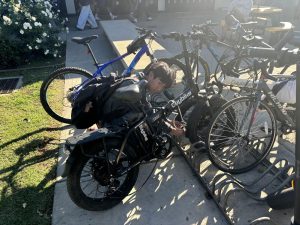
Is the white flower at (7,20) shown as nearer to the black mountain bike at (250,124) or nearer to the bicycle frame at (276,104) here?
the black mountain bike at (250,124)

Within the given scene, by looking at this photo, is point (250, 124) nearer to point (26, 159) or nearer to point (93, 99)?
point (93, 99)

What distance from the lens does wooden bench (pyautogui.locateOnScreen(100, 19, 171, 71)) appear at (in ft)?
20.1

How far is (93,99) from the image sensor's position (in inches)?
120

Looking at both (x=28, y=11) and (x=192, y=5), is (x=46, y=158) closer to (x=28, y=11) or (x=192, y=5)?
(x=28, y=11)

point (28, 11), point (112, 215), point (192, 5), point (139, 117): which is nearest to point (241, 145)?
point (139, 117)

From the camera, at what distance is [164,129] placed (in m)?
3.38

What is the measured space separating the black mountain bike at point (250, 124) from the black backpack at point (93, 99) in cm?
120

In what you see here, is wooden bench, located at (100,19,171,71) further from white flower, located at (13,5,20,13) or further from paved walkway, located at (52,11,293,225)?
paved walkway, located at (52,11,293,225)

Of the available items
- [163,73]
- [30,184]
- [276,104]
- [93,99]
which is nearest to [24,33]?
[30,184]

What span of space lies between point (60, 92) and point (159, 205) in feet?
10.7

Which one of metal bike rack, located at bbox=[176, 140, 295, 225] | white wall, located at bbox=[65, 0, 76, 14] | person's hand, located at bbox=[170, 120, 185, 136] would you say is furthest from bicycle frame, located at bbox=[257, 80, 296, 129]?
white wall, located at bbox=[65, 0, 76, 14]

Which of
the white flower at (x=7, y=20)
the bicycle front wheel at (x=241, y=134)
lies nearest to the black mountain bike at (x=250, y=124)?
the bicycle front wheel at (x=241, y=134)

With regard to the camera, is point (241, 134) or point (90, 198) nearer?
point (90, 198)

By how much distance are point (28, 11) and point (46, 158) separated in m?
4.78
